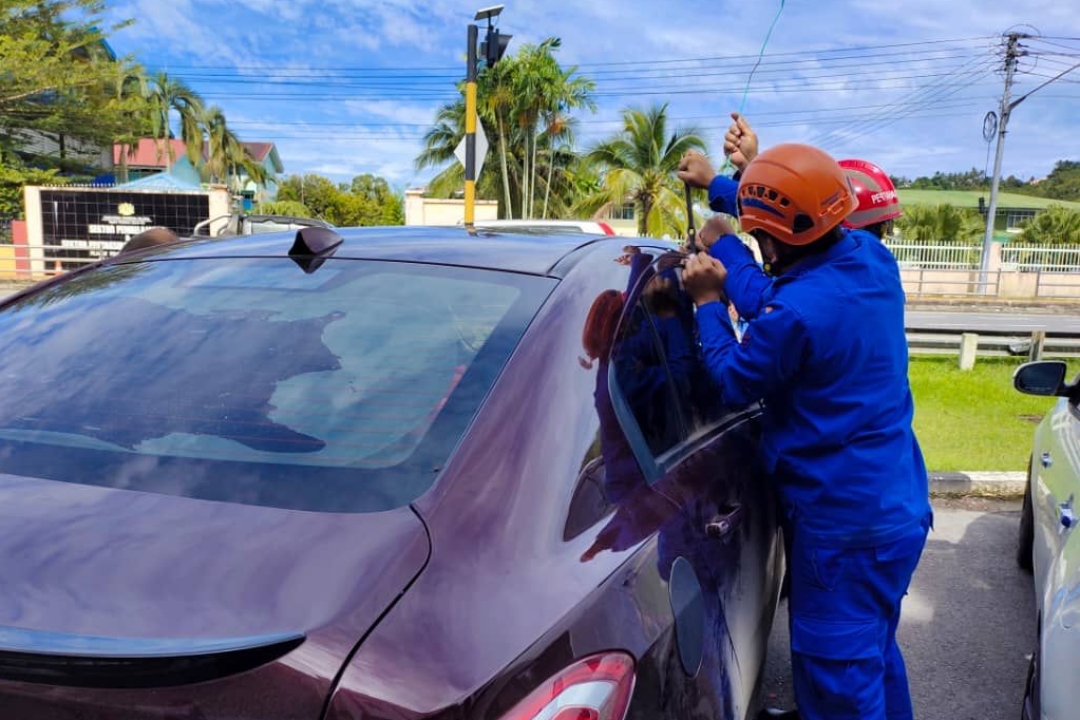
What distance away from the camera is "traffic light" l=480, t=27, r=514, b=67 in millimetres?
10797

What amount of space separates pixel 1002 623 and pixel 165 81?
169 feet

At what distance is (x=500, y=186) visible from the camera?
36844mm

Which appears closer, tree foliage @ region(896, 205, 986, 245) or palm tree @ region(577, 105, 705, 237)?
palm tree @ region(577, 105, 705, 237)

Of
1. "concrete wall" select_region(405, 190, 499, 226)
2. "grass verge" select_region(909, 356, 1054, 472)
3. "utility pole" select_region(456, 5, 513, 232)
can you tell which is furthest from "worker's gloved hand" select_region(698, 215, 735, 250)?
"concrete wall" select_region(405, 190, 499, 226)

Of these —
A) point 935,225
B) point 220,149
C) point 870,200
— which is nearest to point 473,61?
point 870,200

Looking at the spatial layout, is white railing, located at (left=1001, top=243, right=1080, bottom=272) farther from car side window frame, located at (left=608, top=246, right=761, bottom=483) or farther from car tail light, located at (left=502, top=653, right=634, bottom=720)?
car tail light, located at (left=502, top=653, right=634, bottom=720)

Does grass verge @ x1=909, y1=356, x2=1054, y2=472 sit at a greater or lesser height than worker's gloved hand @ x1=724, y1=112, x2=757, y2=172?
lesser

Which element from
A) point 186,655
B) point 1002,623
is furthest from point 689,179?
point 1002,623

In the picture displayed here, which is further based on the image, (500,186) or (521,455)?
(500,186)

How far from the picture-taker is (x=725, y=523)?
192cm

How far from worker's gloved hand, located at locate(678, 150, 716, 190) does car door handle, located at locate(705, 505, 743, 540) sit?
117 cm

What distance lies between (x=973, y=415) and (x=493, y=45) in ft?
23.6

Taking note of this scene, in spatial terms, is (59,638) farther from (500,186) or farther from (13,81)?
(500,186)

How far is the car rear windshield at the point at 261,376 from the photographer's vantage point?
1.45 metres
